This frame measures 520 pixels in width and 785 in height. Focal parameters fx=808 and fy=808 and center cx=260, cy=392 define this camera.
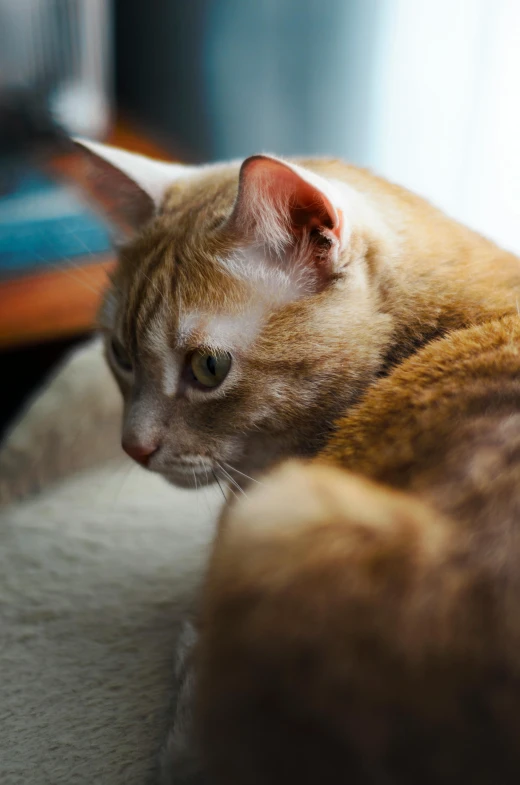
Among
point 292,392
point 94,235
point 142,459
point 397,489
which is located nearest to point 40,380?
point 94,235

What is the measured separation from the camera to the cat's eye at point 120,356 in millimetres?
1040

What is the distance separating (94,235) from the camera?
1907mm

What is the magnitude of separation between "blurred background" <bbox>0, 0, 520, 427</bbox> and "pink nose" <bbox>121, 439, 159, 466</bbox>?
27.0 inches

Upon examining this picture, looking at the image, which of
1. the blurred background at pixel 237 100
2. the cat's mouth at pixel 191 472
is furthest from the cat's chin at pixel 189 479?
the blurred background at pixel 237 100

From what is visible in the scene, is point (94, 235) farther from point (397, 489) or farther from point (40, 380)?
point (397, 489)

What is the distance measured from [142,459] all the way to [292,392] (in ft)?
0.69

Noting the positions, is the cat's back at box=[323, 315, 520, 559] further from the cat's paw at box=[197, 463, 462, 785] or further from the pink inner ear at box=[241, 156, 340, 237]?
the pink inner ear at box=[241, 156, 340, 237]

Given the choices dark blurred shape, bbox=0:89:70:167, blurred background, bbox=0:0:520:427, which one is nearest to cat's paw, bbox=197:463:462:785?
blurred background, bbox=0:0:520:427

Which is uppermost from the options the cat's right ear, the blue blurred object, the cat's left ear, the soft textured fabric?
the cat's left ear

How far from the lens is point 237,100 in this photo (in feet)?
7.45

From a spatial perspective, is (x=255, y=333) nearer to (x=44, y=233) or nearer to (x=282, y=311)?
(x=282, y=311)

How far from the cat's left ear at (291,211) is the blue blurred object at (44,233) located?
1.06 m

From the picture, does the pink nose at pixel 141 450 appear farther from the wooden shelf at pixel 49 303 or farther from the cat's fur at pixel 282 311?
the wooden shelf at pixel 49 303

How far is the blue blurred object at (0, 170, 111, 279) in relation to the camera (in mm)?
1885
